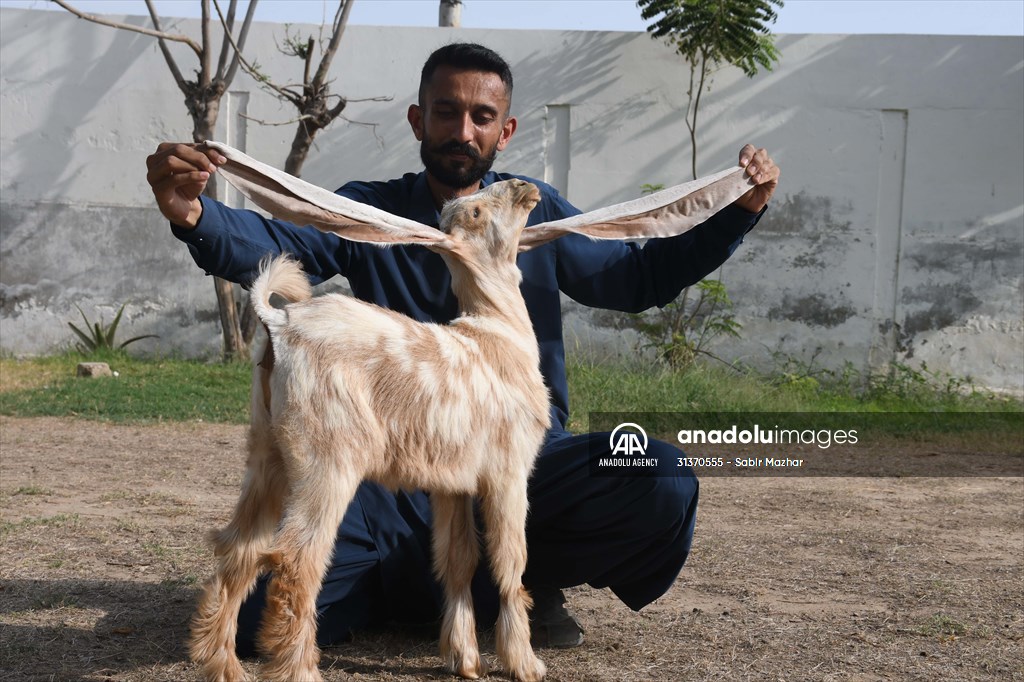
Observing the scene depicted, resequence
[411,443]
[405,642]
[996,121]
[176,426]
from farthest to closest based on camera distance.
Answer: [996,121], [176,426], [405,642], [411,443]

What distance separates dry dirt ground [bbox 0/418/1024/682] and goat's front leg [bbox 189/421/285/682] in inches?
16.4

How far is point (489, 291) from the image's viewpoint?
3.13m

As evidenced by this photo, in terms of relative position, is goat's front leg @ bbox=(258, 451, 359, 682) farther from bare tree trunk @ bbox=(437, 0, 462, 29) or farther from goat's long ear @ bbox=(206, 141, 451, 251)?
bare tree trunk @ bbox=(437, 0, 462, 29)

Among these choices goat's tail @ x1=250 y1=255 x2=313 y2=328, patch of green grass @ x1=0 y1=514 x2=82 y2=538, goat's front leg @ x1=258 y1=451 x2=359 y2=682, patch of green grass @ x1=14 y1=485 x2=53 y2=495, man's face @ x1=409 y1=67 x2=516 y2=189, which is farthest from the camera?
patch of green grass @ x1=14 y1=485 x2=53 y2=495

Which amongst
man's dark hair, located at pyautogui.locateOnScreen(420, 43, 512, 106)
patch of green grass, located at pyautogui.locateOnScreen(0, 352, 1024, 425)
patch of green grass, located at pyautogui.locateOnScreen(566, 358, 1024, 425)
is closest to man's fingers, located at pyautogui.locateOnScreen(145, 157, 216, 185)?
man's dark hair, located at pyautogui.locateOnScreen(420, 43, 512, 106)

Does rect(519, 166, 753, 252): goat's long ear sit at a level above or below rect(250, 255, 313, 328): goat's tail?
above

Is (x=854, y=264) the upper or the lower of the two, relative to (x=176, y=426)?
upper

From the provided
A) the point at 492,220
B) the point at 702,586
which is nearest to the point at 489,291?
the point at 492,220

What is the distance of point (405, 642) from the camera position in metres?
3.70

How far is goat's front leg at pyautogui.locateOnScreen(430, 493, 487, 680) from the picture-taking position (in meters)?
3.26

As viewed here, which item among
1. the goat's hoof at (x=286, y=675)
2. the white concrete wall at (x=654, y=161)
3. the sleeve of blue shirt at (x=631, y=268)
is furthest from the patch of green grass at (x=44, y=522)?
the white concrete wall at (x=654, y=161)

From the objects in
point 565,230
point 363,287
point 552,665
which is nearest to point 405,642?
point 552,665

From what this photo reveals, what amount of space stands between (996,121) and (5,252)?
9927 millimetres

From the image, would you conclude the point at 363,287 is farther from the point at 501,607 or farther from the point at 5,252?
the point at 5,252
